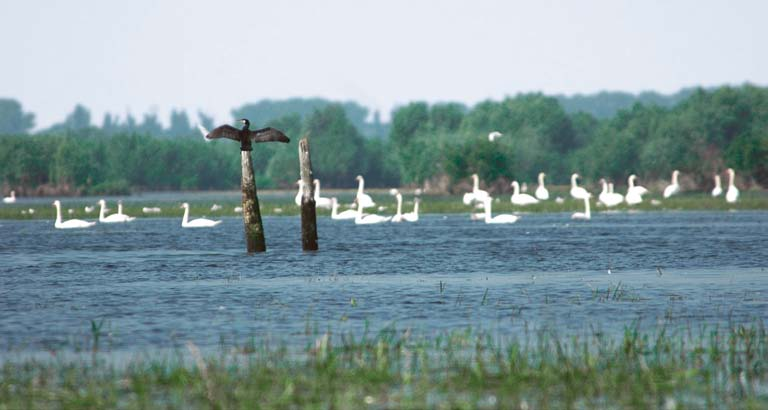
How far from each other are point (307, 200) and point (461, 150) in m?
70.5

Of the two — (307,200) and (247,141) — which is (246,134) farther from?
(307,200)

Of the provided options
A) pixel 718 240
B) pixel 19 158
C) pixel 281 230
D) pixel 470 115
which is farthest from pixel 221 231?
pixel 470 115

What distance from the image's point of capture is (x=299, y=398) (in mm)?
13297

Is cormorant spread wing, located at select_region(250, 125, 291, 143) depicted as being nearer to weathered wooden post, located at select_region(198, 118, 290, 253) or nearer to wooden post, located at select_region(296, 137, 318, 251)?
weathered wooden post, located at select_region(198, 118, 290, 253)

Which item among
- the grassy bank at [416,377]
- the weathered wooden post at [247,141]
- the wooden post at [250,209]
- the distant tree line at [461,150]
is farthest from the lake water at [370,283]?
the distant tree line at [461,150]

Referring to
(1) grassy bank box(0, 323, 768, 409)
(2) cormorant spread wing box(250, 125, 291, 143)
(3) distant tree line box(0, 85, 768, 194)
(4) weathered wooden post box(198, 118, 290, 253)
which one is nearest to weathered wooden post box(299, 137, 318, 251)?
(2) cormorant spread wing box(250, 125, 291, 143)

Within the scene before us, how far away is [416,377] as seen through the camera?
14.6m

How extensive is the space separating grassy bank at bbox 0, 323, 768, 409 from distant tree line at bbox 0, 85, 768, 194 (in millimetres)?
81865

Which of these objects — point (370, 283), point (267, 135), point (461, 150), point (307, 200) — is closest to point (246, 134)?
point (267, 135)

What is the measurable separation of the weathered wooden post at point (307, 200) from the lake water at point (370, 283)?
89 cm

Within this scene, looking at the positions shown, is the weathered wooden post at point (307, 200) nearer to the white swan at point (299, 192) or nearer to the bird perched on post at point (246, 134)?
the white swan at point (299, 192)

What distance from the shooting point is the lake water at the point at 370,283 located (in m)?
20.0

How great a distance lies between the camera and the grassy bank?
13102 mm

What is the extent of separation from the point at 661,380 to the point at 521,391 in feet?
5.47
